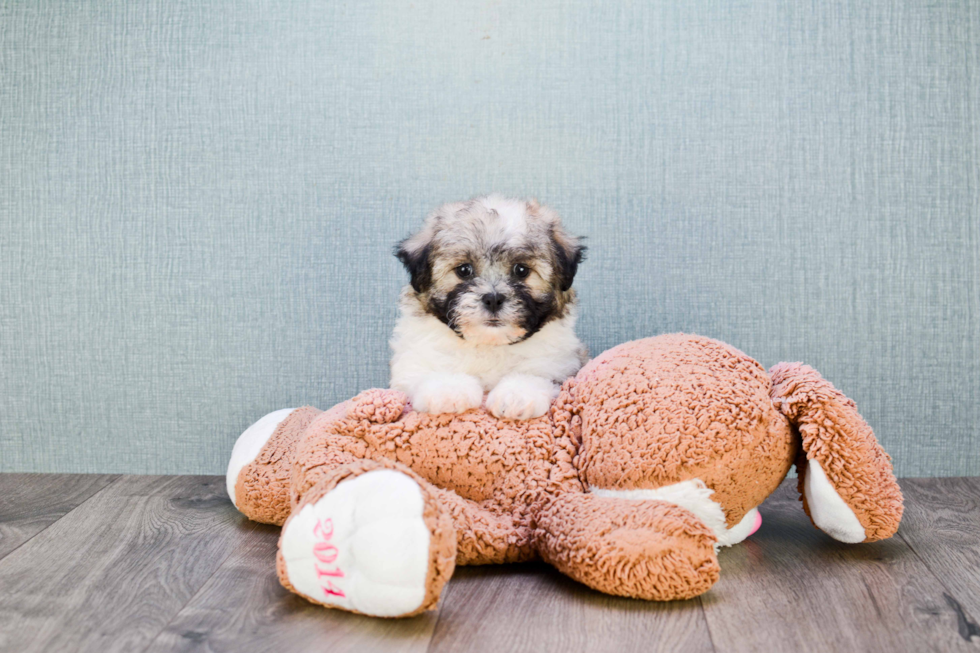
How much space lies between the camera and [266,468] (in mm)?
2021

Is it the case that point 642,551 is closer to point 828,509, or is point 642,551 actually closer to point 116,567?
point 828,509

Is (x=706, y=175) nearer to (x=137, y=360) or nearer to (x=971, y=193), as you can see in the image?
(x=971, y=193)

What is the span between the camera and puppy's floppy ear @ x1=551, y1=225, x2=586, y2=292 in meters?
1.92

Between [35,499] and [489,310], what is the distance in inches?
61.0

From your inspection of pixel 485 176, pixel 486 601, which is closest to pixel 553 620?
pixel 486 601

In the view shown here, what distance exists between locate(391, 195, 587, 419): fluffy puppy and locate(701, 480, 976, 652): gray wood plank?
1.93 feet

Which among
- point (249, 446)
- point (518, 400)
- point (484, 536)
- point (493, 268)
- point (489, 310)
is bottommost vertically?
point (484, 536)

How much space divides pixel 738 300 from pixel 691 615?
1322 mm

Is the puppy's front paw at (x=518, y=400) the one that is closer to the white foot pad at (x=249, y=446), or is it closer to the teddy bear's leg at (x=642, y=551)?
the teddy bear's leg at (x=642, y=551)

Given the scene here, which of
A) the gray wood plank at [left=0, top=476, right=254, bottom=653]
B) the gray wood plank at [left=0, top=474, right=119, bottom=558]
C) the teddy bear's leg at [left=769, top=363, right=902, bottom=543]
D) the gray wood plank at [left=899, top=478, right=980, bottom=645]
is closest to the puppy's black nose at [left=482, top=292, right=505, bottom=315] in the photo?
the teddy bear's leg at [left=769, top=363, right=902, bottom=543]

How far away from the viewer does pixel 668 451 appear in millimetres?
1583

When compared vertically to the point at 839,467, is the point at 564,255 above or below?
above

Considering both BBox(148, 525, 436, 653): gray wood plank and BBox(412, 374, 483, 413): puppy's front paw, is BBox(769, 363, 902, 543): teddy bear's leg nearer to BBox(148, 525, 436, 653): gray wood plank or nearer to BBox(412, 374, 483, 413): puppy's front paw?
BBox(412, 374, 483, 413): puppy's front paw

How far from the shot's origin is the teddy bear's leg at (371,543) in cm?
Answer: 127
